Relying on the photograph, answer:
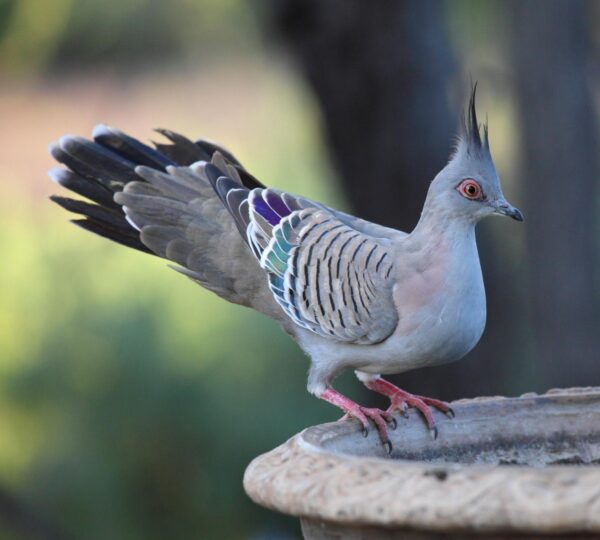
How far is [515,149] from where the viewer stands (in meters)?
5.16

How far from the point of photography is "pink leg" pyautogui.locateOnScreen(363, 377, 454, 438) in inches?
104

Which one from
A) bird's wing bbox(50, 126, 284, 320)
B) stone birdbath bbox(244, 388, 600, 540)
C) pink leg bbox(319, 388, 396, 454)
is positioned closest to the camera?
stone birdbath bbox(244, 388, 600, 540)

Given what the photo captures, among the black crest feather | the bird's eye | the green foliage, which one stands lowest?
the green foliage

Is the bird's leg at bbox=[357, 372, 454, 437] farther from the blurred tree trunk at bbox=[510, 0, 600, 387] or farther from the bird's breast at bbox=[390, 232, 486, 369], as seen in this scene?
the blurred tree trunk at bbox=[510, 0, 600, 387]

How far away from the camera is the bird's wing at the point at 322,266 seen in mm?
3137

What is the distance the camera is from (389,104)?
16.0ft

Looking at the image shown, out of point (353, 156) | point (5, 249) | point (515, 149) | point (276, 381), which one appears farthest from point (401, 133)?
point (5, 249)

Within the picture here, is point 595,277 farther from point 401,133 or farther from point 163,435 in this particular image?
point 163,435

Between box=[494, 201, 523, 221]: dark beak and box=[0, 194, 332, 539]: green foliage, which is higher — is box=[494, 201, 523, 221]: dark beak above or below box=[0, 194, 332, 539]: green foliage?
above

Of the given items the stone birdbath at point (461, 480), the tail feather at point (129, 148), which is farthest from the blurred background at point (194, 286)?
the stone birdbath at point (461, 480)

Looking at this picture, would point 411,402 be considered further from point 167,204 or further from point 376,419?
point 167,204

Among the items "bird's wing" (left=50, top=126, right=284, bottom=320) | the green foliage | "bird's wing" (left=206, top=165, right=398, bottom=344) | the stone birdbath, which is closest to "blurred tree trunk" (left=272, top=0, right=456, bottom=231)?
"bird's wing" (left=50, top=126, right=284, bottom=320)

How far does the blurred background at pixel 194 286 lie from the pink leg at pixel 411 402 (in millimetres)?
1468

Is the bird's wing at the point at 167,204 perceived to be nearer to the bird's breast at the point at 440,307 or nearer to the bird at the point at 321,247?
the bird at the point at 321,247
